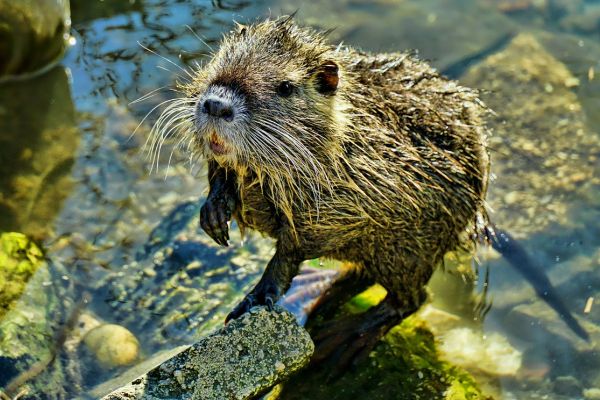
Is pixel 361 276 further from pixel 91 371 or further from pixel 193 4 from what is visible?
pixel 193 4

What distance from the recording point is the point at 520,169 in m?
4.93

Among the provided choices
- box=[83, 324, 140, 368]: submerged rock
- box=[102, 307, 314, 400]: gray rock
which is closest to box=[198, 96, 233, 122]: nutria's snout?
box=[102, 307, 314, 400]: gray rock

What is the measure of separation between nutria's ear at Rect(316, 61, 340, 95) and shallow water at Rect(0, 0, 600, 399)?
923mm

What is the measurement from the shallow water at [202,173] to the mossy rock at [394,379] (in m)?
0.27

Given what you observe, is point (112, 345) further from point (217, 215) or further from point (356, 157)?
point (356, 157)

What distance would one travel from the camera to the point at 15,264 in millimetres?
3836

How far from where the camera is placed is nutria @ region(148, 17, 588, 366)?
2.83 metres

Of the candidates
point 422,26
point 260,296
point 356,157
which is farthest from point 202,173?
point 422,26

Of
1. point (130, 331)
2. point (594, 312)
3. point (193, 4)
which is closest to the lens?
point (130, 331)

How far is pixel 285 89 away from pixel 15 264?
1.76m

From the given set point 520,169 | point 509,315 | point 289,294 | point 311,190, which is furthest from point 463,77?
point 311,190

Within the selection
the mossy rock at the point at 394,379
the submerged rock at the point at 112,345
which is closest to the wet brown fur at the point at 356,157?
the mossy rock at the point at 394,379

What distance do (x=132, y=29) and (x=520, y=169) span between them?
9.65 ft

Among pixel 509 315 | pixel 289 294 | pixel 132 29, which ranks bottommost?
pixel 509 315
